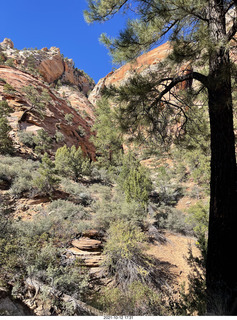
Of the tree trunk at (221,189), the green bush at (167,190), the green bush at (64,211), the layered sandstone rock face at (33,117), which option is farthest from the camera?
the layered sandstone rock face at (33,117)

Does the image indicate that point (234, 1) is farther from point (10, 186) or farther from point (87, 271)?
point (10, 186)

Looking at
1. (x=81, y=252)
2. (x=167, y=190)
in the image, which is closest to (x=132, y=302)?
(x=81, y=252)

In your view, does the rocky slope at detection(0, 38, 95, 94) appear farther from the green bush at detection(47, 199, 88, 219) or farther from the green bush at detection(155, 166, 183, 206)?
the green bush at detection(47, 199, 88, 219)

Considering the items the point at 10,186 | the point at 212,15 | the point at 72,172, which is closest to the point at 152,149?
the point at 212,15

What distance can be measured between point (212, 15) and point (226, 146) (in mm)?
2032

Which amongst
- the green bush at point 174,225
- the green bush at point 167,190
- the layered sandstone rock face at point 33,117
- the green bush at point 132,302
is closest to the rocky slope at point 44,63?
the layered sandstone rock face at point 33,117

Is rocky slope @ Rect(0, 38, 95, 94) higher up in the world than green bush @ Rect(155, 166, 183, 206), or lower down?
higher up

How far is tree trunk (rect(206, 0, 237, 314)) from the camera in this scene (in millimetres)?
1836

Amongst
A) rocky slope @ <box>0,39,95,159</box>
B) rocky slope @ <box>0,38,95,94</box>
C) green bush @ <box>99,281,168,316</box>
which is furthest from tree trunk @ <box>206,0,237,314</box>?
rocky slope @ <box>0,38,95,94</box>

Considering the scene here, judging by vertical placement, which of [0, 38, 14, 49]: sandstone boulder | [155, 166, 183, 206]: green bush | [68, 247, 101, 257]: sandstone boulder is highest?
[0, 38, 14, 49]: sandstone boulder

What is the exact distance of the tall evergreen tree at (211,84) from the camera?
192 centimetres

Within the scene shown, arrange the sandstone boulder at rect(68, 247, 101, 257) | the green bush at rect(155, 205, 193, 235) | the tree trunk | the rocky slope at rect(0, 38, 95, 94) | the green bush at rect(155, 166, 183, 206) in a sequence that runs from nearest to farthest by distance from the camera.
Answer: the tree trunk → the sandstone boulder at rect(68, 247, 101, 257) → the green bush at rect(155, 205, 193, 235) → the green bush at rect(155, 166, 183, 206) → the rocky slope at rect(0, 38, 95, 94)

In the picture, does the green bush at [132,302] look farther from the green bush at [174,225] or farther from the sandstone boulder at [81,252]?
the green bush at [174,225]

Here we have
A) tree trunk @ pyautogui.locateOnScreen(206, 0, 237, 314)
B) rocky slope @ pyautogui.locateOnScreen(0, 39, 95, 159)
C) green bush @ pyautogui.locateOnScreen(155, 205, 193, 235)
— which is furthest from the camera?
rocky slope @ pyautogui.locateOnScreen(0, 39, 95, 159)
